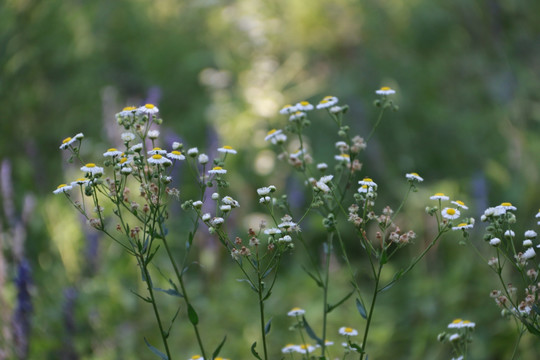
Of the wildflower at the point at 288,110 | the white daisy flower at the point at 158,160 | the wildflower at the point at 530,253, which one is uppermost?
the wildflower at the point at 288,110

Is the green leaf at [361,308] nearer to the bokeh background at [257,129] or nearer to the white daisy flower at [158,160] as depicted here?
the white daisy flower at [158,160]

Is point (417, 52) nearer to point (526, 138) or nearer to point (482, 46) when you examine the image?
point (482, 46)

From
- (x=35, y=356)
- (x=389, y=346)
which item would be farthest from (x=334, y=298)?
(x=35, y=356)

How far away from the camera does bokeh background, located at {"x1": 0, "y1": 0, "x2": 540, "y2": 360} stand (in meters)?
2.71

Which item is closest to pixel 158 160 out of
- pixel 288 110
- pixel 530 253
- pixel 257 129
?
pixel 288 110

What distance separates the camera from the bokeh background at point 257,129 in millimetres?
2707

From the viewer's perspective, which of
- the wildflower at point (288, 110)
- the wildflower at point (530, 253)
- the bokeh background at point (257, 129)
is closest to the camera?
the wildflower at point (530, 253)

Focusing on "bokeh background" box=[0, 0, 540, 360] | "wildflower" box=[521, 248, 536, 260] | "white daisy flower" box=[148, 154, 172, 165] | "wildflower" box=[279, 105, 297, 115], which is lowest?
"wildflower" box=[521, 248, 536, 260]

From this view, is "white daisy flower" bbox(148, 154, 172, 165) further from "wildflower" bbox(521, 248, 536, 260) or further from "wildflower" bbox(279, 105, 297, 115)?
"wildflower" bbox(521, 248, 536, 260)

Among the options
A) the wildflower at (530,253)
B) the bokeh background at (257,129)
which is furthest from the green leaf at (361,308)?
the bokeh background at (257,129)

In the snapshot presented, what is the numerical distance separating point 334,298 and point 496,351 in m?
0.76

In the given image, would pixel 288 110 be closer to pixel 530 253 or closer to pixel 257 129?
pixel 530 253

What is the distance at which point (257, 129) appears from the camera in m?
4.33

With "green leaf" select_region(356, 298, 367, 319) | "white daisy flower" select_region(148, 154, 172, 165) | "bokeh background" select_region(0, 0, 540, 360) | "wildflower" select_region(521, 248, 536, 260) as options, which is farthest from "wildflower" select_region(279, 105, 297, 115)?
"bokeh background" select_region(0, 0, 540, 360)
